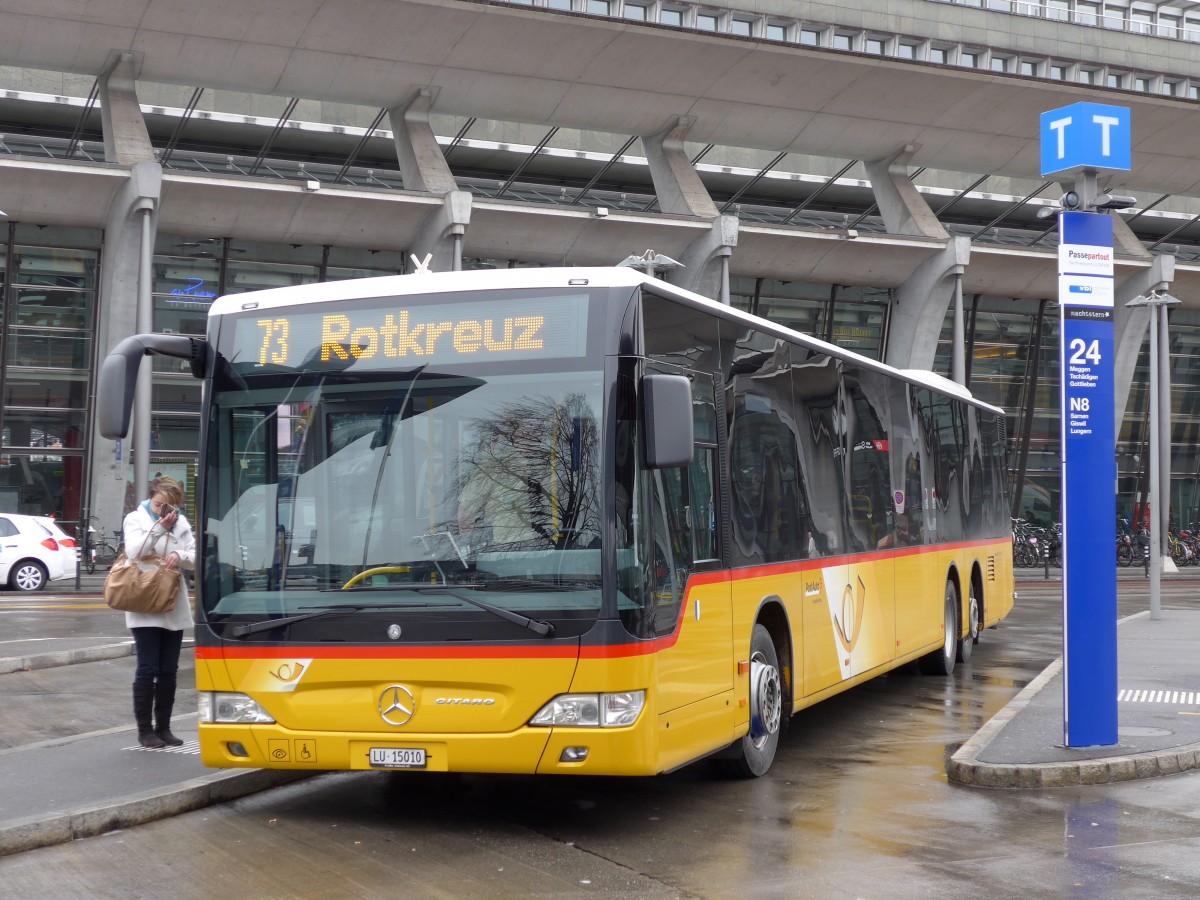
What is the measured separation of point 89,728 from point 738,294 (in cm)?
3094

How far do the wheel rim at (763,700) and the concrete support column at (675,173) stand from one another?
26561mm

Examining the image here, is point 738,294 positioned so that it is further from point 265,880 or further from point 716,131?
point 265,880

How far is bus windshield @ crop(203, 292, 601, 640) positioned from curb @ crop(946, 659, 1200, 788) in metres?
3.14

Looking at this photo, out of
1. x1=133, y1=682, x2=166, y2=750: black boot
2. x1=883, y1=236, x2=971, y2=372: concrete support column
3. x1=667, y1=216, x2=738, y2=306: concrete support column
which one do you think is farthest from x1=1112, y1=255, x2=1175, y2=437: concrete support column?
x1=133, y1=682, x2=166, y2=750: black boot

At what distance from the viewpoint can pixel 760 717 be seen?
8.50 metres

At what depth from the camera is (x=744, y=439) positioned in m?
8.65

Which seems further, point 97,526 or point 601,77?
point 601,77

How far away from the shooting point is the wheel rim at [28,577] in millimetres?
25516

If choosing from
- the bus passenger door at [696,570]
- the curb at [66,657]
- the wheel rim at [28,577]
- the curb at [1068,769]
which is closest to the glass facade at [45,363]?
the wheel rim at [28,577]

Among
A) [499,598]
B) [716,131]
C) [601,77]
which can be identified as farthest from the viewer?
[716,131]

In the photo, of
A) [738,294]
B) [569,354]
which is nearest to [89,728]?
[569,354]

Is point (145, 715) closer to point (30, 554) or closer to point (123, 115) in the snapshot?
point (30, 554)

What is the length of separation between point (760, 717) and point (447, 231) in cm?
2456

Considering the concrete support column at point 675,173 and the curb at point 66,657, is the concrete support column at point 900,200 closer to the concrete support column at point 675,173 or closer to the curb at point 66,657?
the concrete support column at point 675,173
